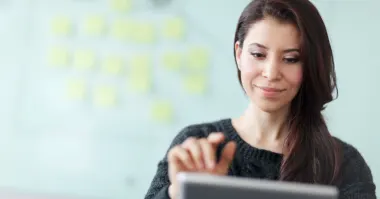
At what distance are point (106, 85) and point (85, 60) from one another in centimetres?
12

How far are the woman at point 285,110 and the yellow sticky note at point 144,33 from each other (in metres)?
0.80

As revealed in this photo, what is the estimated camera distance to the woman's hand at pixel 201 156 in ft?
2.79

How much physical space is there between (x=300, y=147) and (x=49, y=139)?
44.9 inches

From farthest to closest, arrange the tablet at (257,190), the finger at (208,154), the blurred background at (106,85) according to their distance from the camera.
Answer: the blurred background at (106,85) → the finger at (208,154) → the tablet at (257,190)

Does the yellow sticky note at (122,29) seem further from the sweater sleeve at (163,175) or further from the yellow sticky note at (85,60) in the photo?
the sweater sleeve at (163,175)

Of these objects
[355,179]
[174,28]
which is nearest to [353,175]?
[355,179]

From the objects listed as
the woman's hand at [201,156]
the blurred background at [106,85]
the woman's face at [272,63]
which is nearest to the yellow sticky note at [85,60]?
the blurred background at [106,85]

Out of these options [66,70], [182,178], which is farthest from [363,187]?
[66,70]

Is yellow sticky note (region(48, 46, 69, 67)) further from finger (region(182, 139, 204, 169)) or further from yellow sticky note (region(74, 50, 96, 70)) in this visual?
finger (region(182, 139, 204, 169))

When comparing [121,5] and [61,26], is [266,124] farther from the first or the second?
[61,26]

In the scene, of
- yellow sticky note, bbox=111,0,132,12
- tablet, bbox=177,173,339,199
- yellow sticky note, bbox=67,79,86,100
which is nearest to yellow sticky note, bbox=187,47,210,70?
yellow sticky note, bbox=111,0,132,12

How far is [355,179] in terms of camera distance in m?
1.19

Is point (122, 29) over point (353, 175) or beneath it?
over

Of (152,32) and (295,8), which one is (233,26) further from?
(295,8)
